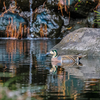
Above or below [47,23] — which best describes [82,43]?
below

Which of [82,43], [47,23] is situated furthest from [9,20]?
[82,43]

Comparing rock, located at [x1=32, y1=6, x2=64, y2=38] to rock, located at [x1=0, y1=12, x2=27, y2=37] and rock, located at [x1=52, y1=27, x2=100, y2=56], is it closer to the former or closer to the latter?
rock, located at [x1=0, y1=12, x2=27, y2=37]

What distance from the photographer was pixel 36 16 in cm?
2683

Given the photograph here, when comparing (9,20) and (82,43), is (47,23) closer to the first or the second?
(9,20)

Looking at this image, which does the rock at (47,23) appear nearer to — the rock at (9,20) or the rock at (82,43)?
the rock at (9,20)

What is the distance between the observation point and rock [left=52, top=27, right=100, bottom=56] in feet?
30.8

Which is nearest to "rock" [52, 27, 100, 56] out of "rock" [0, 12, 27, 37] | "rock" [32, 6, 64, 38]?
"rock" [32, 6, 64, 38]

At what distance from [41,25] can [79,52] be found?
57.9ft

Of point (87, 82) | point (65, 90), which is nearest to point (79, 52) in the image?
point (87, 82)

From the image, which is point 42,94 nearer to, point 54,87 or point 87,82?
point 54,87

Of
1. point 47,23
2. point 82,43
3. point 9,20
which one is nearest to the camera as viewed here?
point 82,43

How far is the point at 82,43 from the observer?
9.84 metres

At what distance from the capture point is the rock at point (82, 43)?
938 cm

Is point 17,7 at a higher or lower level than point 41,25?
higher
